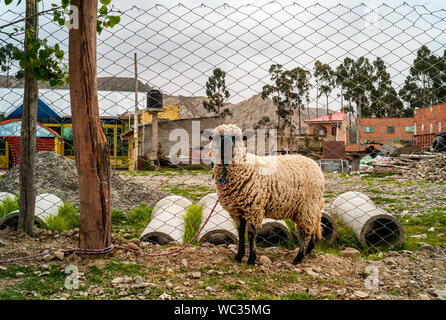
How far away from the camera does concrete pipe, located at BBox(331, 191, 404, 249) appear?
4.02m

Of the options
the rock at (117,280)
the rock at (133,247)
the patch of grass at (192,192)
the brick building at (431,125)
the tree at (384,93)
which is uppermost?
the brick building at (431,125)

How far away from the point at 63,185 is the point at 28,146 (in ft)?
10.4

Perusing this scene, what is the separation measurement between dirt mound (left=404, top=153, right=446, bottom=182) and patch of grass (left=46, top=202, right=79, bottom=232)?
11.9 metres

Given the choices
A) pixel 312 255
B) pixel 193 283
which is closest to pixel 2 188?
pixel 193 283

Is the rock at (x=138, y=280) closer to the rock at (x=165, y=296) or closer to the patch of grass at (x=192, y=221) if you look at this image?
the rock at (x=165, y=296)

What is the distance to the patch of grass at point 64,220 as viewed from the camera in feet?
13.3

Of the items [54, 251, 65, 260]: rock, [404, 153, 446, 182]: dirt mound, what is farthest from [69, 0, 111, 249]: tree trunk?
[404, 153, 446, 182]: dirt mound

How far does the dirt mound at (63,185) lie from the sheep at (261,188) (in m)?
3.59

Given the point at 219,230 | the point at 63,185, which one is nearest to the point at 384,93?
the point at 219,230

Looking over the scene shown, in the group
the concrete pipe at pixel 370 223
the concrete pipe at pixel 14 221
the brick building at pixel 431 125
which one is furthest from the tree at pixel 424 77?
the brick building at pixel 431 125

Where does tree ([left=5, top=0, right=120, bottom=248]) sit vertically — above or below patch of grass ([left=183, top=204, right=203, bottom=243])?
above

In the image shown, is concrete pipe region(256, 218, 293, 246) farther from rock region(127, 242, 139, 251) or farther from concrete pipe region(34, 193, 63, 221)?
concrete pipe region(34, 193, 63, 221)
